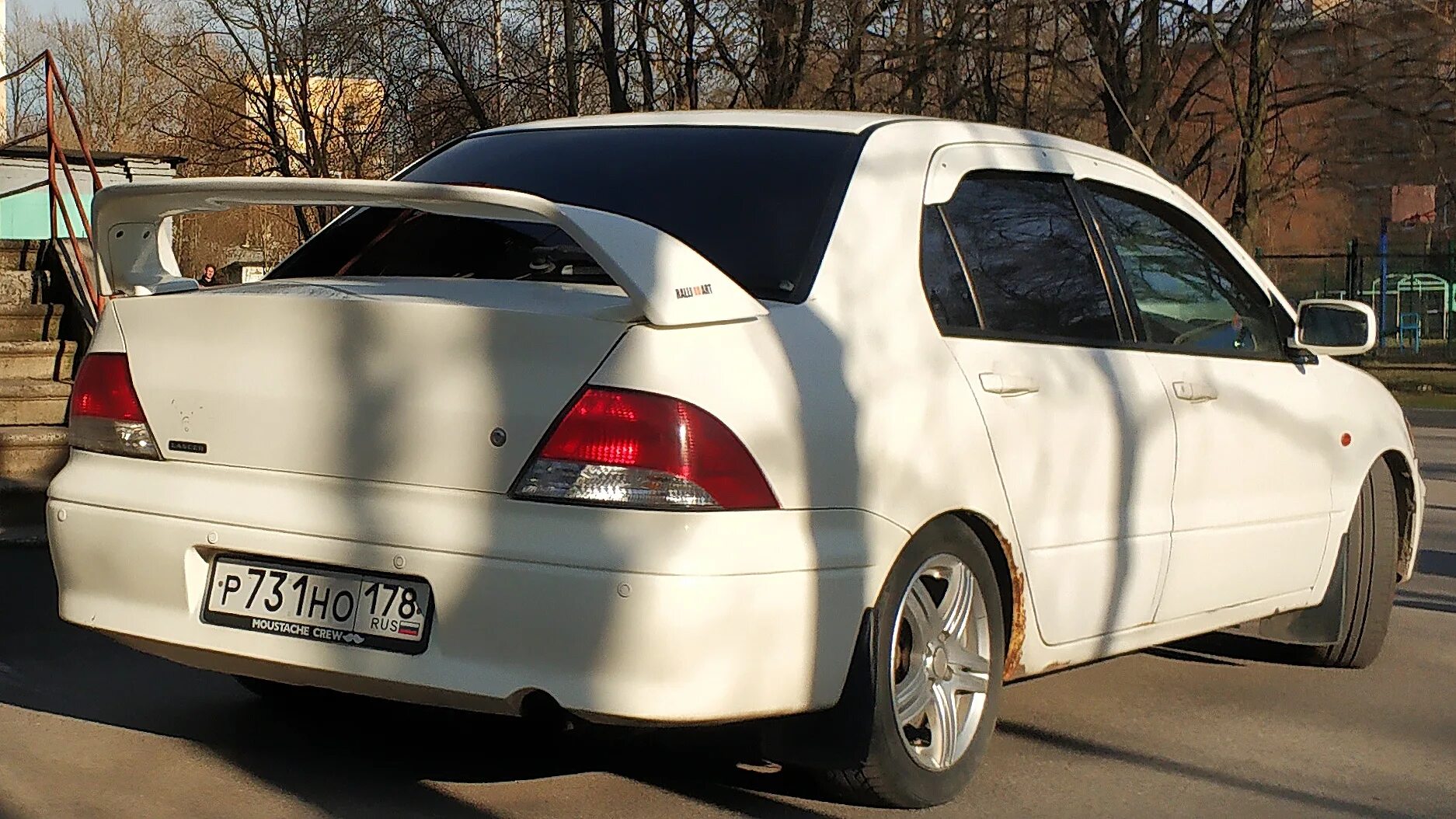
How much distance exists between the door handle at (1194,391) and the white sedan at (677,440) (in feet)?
0.08

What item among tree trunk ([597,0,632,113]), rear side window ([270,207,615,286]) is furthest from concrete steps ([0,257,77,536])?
tree trunk ([597,0,632,113])

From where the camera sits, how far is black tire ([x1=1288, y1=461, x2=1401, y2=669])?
20.1ft

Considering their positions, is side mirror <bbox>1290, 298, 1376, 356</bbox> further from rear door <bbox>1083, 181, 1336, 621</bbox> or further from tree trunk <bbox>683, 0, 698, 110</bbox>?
tree trunk <bbox>683, 0, 698, 110</bbox>

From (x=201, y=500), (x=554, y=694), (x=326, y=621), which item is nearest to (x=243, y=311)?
(x=201, y=500)

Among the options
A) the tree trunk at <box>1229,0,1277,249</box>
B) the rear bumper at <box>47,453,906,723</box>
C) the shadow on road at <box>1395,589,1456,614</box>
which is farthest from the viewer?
the tree trunk at <box>1229,0,1277,249</box>

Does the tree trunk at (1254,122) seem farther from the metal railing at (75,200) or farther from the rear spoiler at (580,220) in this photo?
the rear spoiler at (580,220)

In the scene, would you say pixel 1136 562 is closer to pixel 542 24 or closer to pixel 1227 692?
pixel 1227 692

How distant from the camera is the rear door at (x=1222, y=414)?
5168 millimetres

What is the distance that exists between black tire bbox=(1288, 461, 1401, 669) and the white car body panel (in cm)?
171

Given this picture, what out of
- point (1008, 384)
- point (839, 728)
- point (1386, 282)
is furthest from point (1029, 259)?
point (1386, 282)

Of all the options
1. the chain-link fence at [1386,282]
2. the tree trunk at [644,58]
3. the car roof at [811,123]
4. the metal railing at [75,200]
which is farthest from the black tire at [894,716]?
the chain-link fence at [1386,282]

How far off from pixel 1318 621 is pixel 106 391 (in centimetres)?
401

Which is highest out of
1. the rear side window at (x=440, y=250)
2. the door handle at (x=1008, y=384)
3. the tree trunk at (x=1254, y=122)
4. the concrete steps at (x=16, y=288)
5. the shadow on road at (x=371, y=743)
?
the tree trunk at (x=1254, y=122)

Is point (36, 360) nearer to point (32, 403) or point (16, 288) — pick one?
point (32, 403)
